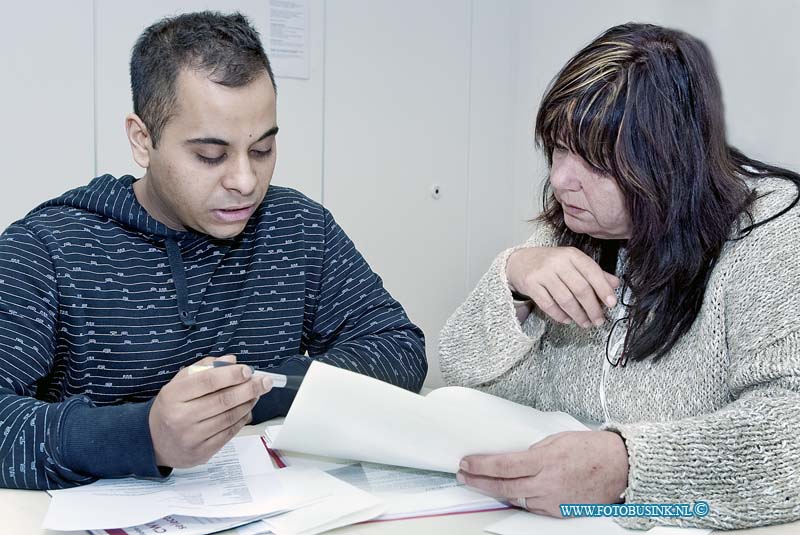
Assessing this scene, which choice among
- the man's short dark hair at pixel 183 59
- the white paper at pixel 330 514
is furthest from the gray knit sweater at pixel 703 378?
the man's short dark hair at pixel 183 59

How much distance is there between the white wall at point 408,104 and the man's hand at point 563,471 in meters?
1.20

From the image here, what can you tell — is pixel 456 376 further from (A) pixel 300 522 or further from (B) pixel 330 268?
(A) pixel 300 522

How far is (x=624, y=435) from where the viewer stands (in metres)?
0.99

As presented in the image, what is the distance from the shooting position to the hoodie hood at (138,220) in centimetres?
137

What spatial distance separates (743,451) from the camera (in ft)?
3.18

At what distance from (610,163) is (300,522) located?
0.63m

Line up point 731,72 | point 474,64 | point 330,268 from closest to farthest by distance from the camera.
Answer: point 330,268 → point 731,72 → point 474,64

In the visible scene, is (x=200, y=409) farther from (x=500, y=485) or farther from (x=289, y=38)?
(x=289, y=38)

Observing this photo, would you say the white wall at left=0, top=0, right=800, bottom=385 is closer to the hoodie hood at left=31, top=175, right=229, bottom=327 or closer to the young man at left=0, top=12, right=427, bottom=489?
the young man at left=0, top=12, right=427, bottom=489

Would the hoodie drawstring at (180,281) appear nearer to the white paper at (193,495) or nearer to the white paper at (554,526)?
the white paper at (193,495)

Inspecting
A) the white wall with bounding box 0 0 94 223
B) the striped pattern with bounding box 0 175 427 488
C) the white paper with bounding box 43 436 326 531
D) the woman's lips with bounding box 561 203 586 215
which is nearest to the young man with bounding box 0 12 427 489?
the striped pattern with bounding box 0 175 427 488

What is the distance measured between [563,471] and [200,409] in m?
0.41

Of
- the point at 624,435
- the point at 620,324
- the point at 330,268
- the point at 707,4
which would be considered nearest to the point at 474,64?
the point at 707,4

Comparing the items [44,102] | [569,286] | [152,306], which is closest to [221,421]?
[152,306]
